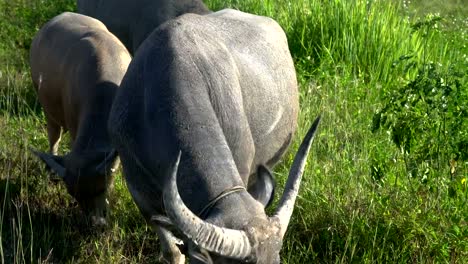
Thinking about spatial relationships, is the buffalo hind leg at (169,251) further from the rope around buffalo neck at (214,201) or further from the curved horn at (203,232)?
the curved horn at (203,232)

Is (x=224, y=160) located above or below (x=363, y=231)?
→ above

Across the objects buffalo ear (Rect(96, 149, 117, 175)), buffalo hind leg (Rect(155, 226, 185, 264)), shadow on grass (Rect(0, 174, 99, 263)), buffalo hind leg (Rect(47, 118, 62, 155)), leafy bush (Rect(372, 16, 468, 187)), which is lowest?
buffalo hind leg (Rect(47, 118, 62, 155))

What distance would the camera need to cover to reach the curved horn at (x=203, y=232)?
421 cm

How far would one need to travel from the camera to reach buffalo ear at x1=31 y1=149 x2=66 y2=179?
691 centimetres

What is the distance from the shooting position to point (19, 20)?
1220 cm

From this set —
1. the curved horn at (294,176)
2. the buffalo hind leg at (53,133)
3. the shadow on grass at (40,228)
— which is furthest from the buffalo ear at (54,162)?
the curved horn at (294,176)

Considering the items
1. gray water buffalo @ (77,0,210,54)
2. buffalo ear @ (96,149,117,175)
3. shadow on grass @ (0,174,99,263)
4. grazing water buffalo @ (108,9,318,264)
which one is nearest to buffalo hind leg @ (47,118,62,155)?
shadow on grass @ (0,174,99,263)

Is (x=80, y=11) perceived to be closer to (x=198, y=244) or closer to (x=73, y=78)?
(x=73, y=78)

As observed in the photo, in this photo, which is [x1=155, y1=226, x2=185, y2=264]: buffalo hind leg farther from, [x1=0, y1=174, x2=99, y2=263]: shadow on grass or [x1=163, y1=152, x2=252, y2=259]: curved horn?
[x1=163, y1=152, x2=252, y2=259]: curved horn

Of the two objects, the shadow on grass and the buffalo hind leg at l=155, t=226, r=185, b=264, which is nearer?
the buffalo hind leg at l=155, t=226, r=185, b=264

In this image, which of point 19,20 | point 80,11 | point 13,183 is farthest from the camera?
point 19,20

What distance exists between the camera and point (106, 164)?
6680 millimetres

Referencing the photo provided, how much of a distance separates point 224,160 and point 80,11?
6.39 meters

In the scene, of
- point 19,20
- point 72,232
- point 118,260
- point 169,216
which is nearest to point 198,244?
point 169,216
